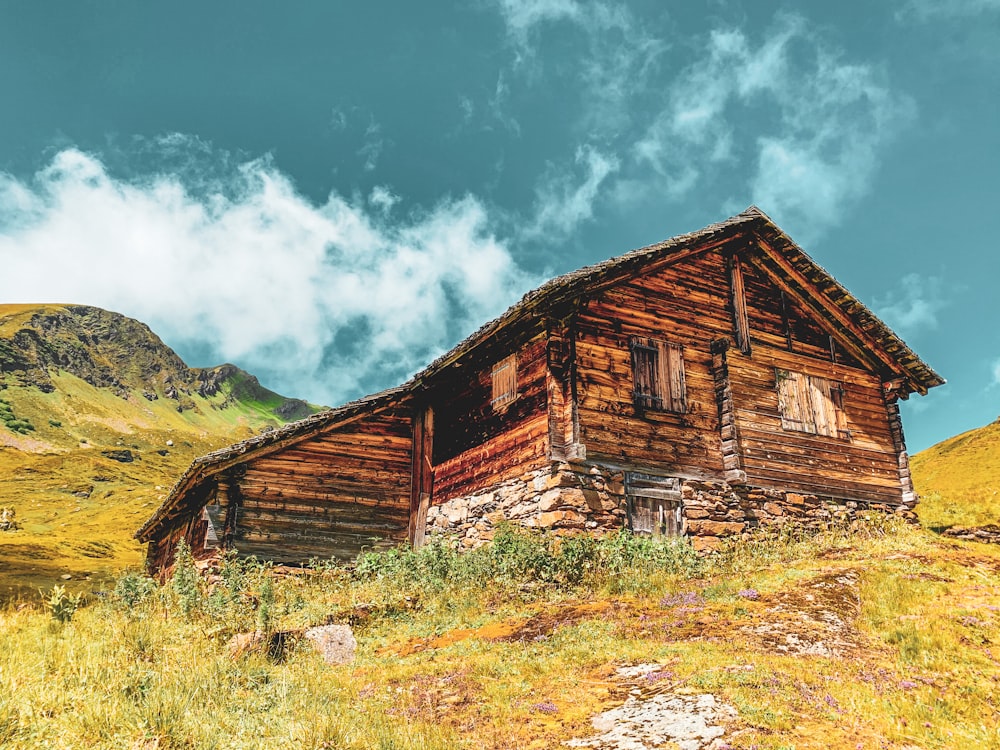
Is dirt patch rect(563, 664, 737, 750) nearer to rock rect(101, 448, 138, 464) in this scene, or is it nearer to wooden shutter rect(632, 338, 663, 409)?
wooden shutter rect(632, 338, 663, 409)

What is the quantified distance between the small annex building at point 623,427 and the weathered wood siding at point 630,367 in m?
0.04

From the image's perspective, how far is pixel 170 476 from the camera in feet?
304

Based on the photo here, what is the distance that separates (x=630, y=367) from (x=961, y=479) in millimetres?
17510

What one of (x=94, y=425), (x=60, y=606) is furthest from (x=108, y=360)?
(x=60, y=606)

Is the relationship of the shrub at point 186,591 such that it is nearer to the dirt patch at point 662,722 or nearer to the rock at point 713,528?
the dirt patch at point 662,722

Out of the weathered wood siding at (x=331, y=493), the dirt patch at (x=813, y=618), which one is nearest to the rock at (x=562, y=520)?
the dirt patch at (x=813, y=618)

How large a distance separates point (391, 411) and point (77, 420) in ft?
373

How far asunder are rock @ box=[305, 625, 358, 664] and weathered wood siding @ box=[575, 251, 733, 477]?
22.4ft

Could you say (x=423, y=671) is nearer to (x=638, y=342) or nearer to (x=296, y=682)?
(x=296, y=682)

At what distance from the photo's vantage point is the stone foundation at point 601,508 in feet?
50.7

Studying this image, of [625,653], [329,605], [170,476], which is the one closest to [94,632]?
[329,605]

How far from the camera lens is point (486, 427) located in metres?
18.5

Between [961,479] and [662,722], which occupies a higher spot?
[961,479]

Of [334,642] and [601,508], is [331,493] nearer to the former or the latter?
[601,508]
